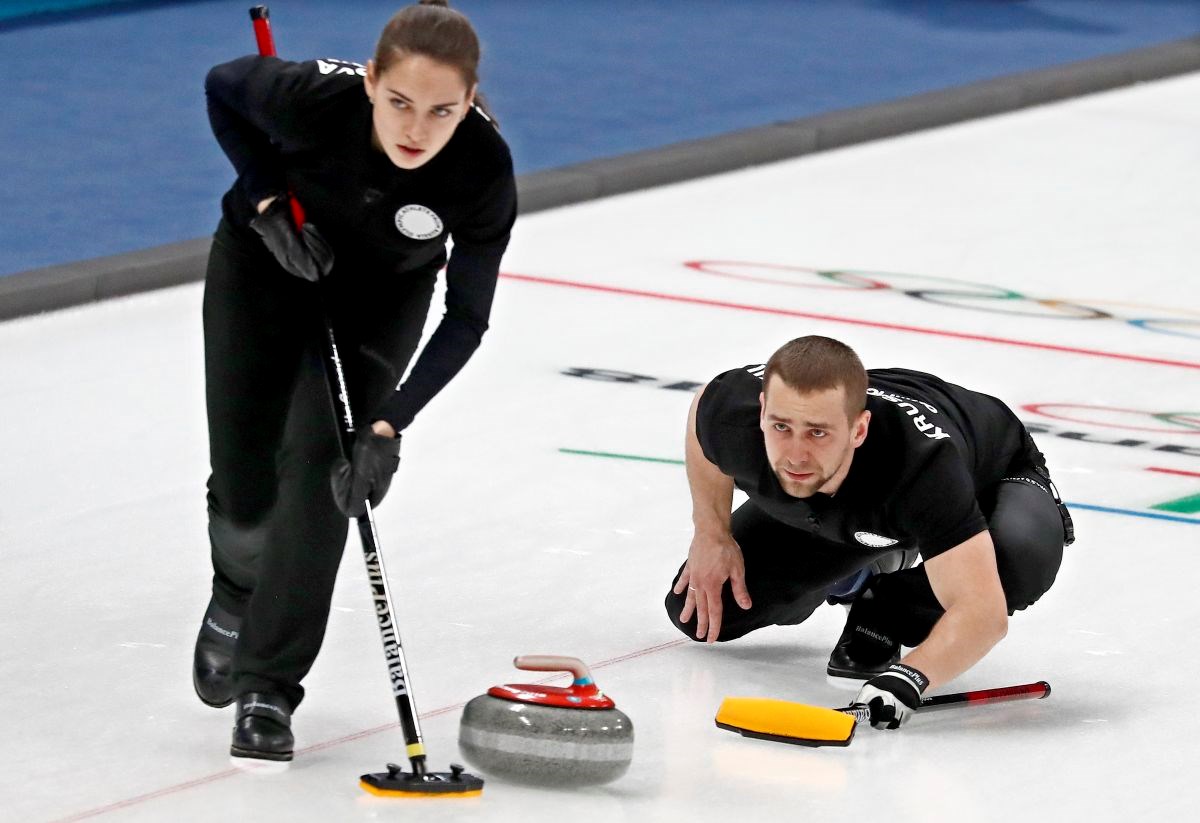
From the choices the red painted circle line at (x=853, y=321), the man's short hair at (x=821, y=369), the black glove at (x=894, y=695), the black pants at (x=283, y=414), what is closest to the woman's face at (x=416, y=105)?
the black pants at (x=283, y=414)

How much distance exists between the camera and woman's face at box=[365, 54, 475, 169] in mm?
3314

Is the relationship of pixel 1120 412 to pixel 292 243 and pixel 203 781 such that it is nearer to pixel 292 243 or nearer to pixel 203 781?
pixel 292 243

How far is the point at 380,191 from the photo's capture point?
3533mm

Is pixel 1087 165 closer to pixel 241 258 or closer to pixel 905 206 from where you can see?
pixel 905 206

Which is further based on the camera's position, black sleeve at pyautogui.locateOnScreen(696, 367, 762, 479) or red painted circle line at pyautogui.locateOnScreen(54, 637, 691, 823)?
black sleeve at pyautogui.locateOnScreen(696, 367, 762, 479)

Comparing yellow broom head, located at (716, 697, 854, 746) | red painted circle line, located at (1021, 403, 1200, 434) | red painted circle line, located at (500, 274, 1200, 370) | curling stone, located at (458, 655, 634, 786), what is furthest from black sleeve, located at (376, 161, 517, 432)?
red painted circle line, located at (500, 274, 1200, 370)

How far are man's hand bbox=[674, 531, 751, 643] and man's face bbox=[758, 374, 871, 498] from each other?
41cm

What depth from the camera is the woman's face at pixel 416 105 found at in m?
3.31

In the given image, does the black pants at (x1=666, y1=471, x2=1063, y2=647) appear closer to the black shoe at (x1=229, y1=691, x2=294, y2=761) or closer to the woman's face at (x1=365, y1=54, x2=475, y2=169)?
the black shoe at (x1=229, y1=691, x2=294, y2=761)

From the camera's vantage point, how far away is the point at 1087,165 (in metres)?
9.19

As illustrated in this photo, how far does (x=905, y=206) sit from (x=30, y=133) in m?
3.37

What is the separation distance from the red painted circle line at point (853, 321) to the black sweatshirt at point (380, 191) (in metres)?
Result: 3.25

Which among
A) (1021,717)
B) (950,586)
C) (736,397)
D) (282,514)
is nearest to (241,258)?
(282,514)

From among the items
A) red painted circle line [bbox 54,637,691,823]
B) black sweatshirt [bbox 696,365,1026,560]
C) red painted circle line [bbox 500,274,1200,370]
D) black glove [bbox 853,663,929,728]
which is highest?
black sweatshirt [bbox 696,365,1026,560]
